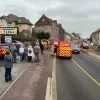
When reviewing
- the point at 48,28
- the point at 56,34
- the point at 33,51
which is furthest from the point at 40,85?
the point at 56,34

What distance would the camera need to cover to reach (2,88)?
1567cm

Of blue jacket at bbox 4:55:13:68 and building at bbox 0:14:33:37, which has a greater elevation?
building at bbox 0:14:33:37

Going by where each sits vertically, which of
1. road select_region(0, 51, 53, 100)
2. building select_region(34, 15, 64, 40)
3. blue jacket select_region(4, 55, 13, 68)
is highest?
building select_region(34, 15, 64, 40)

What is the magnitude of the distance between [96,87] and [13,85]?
4173mm

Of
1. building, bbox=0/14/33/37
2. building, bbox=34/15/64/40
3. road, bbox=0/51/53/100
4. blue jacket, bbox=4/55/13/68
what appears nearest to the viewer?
road, bbox=0/51/53/100

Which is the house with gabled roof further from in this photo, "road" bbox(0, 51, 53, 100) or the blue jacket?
the blue jacket

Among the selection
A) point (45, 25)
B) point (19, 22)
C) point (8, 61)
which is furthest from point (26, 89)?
point (45, 25)

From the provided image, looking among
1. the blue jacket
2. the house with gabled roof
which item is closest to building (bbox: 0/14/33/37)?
the house with gabled roof

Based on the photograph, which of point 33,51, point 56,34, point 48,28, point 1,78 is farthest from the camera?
point 56,34

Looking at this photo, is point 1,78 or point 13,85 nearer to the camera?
point 13,85

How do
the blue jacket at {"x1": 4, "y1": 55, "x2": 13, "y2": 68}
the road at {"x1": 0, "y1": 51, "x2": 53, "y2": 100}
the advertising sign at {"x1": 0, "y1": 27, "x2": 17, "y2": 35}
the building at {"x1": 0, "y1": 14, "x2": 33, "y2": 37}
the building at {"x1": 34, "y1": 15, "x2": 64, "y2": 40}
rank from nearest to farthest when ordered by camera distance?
the road at {"x1": 0, "y1": 51, "x2": 53, "y2": 100}, the blue jacket at {"x1": 4, "y1": 55, "x2": 13, "y2": 68}, the advertising sign at {"x1": 0, "y1": 27, "x2": 17, "y2": 35}, the building at {"x1": 0, "y1": 14, "x2": 33, "y2": 37}, the building at {"x1": 34, "y1": 15, "x2": 64, "y2": 40}

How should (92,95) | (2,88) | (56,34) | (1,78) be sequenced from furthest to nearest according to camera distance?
(56,34) → (1,78) → (2,88) → (92,95)

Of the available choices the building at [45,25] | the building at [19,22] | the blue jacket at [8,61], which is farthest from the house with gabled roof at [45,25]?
the blue jacket at [8,61]

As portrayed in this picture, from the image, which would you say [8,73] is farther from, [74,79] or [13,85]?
[74,79]
